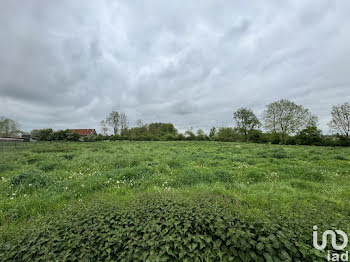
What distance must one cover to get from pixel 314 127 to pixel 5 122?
88951 mm

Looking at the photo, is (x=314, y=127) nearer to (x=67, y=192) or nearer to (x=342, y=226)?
(x=342, y=226)

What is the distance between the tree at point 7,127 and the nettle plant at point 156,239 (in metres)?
69.7

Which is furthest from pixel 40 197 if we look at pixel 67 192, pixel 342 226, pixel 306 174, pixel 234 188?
pixel 306 174

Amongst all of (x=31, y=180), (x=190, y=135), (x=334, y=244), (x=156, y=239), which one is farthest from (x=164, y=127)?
(x=334, y=244)

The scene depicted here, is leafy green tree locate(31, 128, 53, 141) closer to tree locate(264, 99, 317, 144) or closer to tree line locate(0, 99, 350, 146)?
tree line locate(0, 99, 350, 146)

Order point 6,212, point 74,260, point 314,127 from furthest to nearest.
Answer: point 314,127 < point 6,212 < point 74,260

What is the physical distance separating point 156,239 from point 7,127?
74133 mm

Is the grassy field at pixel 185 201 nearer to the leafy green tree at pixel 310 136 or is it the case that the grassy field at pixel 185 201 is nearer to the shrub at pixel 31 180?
the shrub at pixel 31 180

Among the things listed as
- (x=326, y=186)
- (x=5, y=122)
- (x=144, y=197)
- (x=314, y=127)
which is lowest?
(x=326, y=186)

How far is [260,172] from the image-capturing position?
664cm

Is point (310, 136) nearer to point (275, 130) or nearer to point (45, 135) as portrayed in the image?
point (275, 130)

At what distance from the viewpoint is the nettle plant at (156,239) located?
7.01ft

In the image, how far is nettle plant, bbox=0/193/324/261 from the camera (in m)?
2.14

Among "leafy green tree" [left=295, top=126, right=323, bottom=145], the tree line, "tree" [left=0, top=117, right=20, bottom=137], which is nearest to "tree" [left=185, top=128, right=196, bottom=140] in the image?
the tree line
